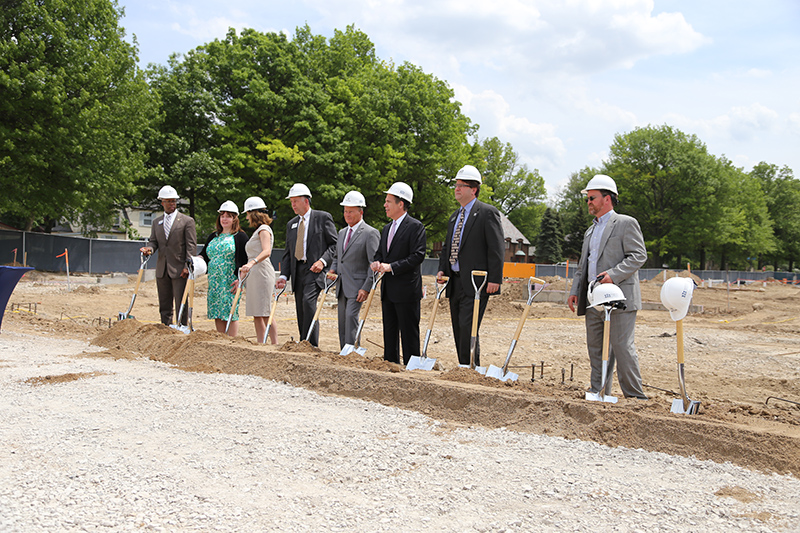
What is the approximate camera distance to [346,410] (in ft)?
16.0

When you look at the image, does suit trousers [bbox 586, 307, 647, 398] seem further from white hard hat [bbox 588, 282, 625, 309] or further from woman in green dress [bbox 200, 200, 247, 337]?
woman in green dress [bbox 200, 200, 247, 337]

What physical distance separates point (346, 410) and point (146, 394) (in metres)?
1.72

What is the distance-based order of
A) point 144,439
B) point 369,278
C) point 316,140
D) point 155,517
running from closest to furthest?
point 155,517, point 144,439, point 369,278, point 316,140

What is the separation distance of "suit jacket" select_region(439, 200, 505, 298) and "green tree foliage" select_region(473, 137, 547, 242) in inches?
2252

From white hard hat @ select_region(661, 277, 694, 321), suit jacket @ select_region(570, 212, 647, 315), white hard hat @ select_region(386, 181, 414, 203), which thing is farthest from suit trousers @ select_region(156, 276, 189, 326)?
white hard hat @ select_region(661, 277, 694, 321)

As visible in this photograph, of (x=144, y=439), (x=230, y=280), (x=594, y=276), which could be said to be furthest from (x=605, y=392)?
(x=230, y=280)

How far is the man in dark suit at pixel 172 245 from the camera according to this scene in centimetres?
802

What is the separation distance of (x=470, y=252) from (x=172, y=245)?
4.15 meters

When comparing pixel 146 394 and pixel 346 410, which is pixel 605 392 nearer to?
pixel 346 410

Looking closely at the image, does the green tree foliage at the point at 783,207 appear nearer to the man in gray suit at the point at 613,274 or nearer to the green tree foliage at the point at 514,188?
the green tree foliage at the point at 514,188

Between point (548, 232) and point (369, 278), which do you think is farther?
point (548, 232)

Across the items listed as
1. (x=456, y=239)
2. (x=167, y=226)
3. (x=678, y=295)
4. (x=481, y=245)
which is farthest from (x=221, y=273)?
(x=678, y=295)

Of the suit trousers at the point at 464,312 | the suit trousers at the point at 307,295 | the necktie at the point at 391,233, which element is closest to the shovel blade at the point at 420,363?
the suit trousers at the point at 464,312

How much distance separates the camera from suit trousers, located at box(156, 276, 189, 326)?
26.7 ft
